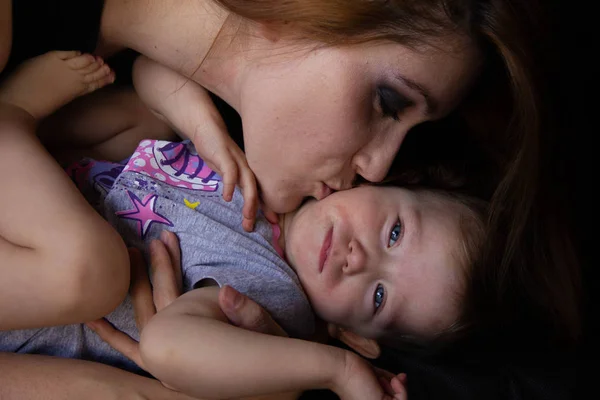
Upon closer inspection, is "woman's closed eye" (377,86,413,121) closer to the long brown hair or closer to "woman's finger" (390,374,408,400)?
the long brown hair

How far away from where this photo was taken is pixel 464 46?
1051 millimetres

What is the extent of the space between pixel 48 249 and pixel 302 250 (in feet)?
1.49

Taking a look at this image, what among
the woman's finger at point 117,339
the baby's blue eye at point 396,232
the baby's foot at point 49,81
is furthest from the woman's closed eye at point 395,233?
the baby's foot at point 49,81

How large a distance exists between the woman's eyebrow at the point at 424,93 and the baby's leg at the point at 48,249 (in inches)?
20.5

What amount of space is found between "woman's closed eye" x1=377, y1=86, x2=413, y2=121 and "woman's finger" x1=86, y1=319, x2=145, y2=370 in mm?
580

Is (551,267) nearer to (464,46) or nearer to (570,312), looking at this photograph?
(570,312)

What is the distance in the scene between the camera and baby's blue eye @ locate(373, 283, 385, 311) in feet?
4.04

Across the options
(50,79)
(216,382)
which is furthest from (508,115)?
(50,79)

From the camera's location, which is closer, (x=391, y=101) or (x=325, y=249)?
(x=391, y=101)

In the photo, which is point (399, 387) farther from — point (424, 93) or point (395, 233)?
point (424, 93)

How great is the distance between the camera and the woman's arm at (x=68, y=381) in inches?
39.3

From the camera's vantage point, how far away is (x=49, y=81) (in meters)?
1.16

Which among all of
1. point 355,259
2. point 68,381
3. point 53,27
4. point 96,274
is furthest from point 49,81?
point 355,259

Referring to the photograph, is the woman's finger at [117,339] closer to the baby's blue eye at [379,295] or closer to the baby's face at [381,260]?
the baby's face at [381,260]
